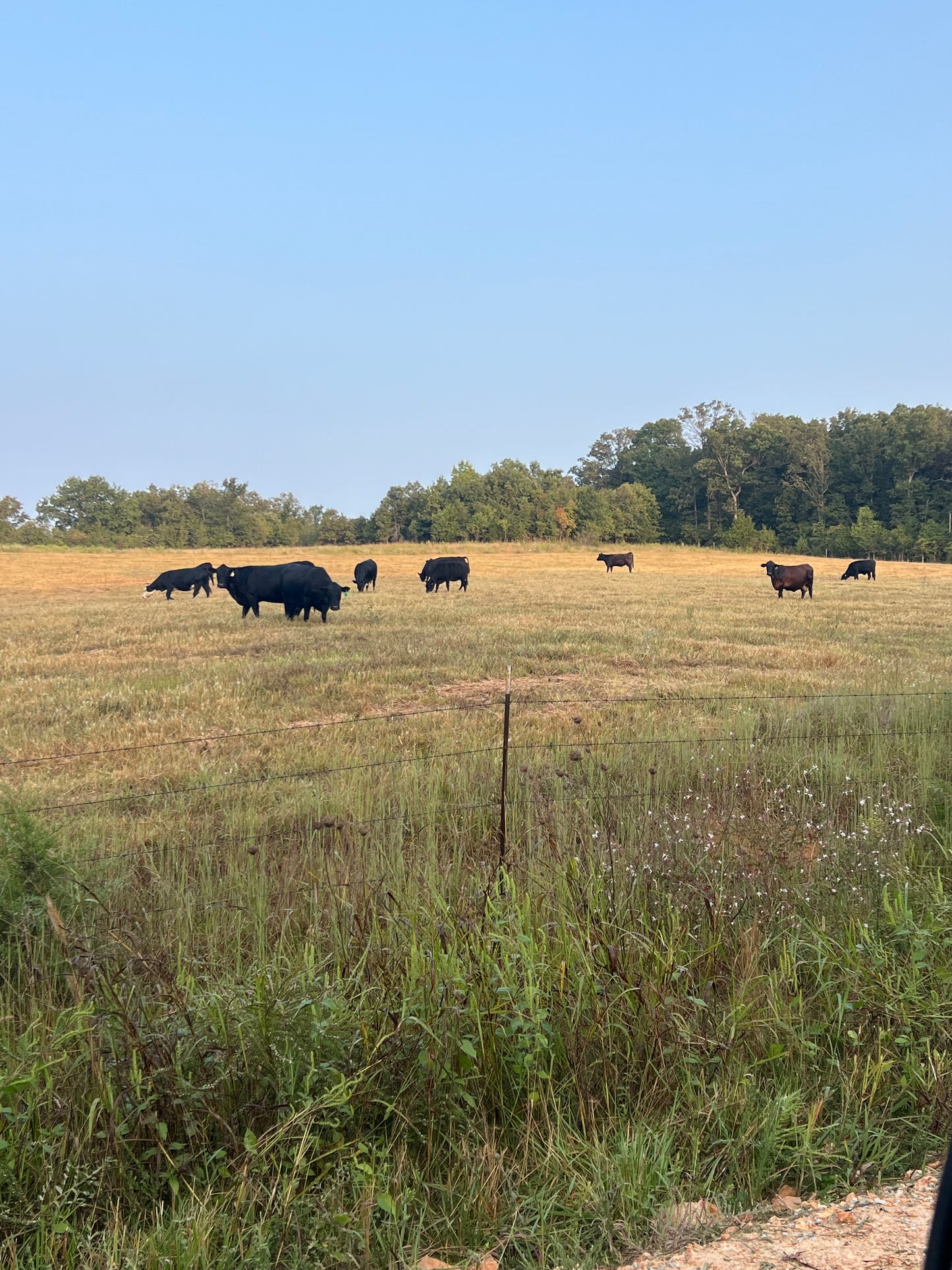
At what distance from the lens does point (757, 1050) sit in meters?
3.22

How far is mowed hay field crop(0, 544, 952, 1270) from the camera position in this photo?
2.53m

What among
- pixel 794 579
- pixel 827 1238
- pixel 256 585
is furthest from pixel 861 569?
pixel 827 1238

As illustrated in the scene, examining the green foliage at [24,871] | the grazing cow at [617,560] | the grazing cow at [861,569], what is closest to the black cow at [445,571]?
the grazing cow at [617,560]

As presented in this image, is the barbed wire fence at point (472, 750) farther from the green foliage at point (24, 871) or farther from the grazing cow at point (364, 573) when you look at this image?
the grazing cow at point (364, 573)

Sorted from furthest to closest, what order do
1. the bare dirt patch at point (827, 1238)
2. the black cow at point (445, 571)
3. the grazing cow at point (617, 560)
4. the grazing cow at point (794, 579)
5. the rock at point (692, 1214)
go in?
the grazing cow at point (617, 560)
the black cow at point (445, 571)
the grazing cow at point (794, 579)
the rock at point (692, 1214)
the bare dirt patch at point (827, 1238)

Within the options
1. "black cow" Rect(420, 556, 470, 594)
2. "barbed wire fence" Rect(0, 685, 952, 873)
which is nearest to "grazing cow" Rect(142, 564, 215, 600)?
"black cow" Rect(420, 556, 470, 594)

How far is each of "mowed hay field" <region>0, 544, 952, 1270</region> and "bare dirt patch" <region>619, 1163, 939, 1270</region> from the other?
0.34ft

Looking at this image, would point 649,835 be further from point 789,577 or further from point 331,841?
point 789,577

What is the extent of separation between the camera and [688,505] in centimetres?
10306

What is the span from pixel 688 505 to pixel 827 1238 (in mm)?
105112

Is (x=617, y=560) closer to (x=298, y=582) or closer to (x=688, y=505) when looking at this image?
(x=298, y=582)

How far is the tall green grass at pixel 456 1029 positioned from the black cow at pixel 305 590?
16154mm

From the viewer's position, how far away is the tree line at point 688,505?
8419 centimetres

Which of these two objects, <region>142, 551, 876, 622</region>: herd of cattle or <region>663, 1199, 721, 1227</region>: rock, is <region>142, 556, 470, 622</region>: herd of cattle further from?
<region>663, 1199, 721, 1227</region>: rock
